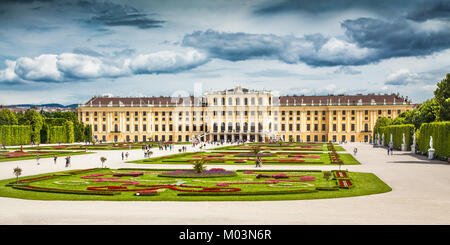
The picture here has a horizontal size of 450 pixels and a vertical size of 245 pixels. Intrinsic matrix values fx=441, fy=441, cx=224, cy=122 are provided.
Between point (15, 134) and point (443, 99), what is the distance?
206 feet

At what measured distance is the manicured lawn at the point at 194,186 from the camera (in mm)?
17953

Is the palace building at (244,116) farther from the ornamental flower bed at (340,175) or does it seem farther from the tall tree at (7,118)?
the ornamental flower bed at (340,175)

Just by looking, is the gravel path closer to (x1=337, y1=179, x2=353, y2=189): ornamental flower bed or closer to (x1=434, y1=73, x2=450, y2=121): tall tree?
(x1=337, y1=179, x2=353, y2=189): ornamental flower bed

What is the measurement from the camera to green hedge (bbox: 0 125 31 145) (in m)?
68.3

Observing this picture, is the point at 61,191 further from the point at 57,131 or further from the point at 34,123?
the point at 57,131

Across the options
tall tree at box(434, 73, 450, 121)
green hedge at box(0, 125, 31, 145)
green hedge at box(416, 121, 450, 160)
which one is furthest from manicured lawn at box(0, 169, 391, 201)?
green hedge at box(0, 125, 31, 145)

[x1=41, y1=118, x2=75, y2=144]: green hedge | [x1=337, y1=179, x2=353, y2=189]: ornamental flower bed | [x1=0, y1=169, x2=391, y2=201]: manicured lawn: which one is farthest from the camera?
[x1=41, y1=118, x2=75, y2=144]: green hedge

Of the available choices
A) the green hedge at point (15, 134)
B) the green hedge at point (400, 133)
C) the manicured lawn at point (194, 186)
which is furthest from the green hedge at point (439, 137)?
the green hedge at point (15, 134)

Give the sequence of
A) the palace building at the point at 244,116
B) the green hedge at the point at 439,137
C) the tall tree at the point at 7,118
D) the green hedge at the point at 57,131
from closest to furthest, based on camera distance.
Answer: the green hedge at the point at 439,137, the tall tree at the point at 7,118, the green hedge at the point at 57,131, the palace building at the point at 244,116

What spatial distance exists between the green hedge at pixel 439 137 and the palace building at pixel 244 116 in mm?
52535

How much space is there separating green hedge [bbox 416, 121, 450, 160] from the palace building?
52535mm

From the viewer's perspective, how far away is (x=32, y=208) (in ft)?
50.6

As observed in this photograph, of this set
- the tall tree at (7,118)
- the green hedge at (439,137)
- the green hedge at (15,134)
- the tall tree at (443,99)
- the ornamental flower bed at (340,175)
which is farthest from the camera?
the tall tree at (7,118)

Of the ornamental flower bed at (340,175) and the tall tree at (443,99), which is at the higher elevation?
the tall tree at (443,99)
